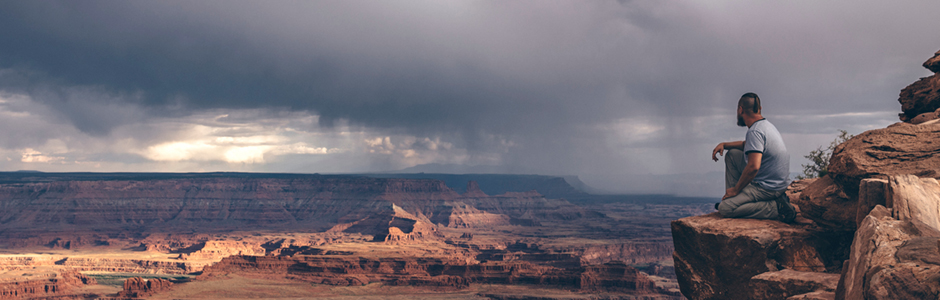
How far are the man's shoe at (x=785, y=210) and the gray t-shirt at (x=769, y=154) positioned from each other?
446mm

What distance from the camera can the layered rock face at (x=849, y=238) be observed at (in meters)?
8.09

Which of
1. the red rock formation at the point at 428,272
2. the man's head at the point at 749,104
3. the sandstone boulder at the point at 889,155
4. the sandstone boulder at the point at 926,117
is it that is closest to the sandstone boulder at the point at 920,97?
the sandstone boulder at the point at 926,117

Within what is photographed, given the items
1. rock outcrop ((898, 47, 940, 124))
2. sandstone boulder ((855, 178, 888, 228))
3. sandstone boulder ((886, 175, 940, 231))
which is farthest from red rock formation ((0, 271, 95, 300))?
sandstone boulder ((886, 175, 940, 231))

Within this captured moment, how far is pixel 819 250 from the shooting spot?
11.9 metres

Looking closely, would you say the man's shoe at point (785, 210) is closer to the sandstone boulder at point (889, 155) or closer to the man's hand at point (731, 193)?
the man's hand at point (731, 193)

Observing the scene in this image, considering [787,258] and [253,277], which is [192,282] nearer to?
[253,277]

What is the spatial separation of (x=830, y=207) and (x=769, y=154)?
1445mm

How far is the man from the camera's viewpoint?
11.6 m

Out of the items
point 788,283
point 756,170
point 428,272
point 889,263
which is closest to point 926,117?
point 756,170

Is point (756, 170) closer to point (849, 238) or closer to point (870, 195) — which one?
point (870, 195)

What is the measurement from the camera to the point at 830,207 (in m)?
11.5

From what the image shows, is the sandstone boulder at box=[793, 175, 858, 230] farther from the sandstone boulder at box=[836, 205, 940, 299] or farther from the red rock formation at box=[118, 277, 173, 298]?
the red rock formation at box=[118, 277, 173, 298]

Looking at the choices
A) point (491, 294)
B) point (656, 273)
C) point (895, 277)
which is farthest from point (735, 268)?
point (656, 273)

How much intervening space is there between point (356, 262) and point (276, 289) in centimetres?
2620
